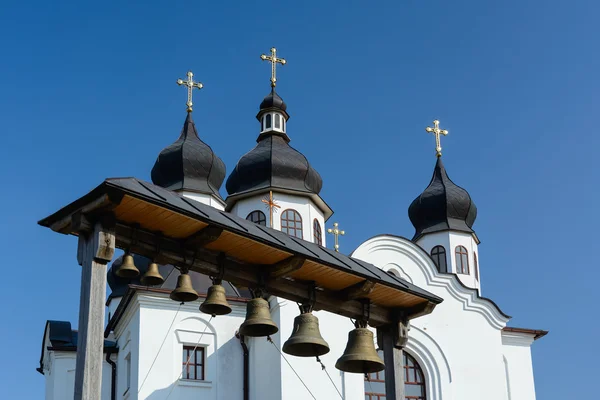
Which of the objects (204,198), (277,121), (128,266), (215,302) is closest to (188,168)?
(204,198)

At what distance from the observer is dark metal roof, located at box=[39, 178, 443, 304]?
7.92 metres

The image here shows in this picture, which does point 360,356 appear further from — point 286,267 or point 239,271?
point 239,271

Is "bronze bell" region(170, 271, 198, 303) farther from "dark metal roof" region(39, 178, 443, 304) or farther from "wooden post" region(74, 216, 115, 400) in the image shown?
"wooden post" region(74, 216, 115, 400)

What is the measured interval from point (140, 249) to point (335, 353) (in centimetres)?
1063

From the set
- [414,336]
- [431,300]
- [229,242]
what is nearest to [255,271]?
[229,242]

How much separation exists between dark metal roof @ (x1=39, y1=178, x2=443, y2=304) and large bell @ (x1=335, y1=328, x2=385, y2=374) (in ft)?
1.86

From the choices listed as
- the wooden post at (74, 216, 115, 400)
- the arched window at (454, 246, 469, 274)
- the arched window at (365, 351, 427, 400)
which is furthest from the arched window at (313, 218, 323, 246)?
the wooden post at (74, 216, 115, 400)

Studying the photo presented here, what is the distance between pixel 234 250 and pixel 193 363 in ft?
36.1

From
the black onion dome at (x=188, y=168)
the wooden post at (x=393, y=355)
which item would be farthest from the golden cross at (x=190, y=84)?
the wooden post at (x=393, y=355)

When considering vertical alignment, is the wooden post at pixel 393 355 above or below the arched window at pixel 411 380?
below

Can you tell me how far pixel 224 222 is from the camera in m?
8.59

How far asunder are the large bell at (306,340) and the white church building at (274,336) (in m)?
9.06

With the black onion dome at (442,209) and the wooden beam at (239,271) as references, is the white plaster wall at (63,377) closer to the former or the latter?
the black onion dome at (442,209)

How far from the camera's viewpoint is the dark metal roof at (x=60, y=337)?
22078mm
